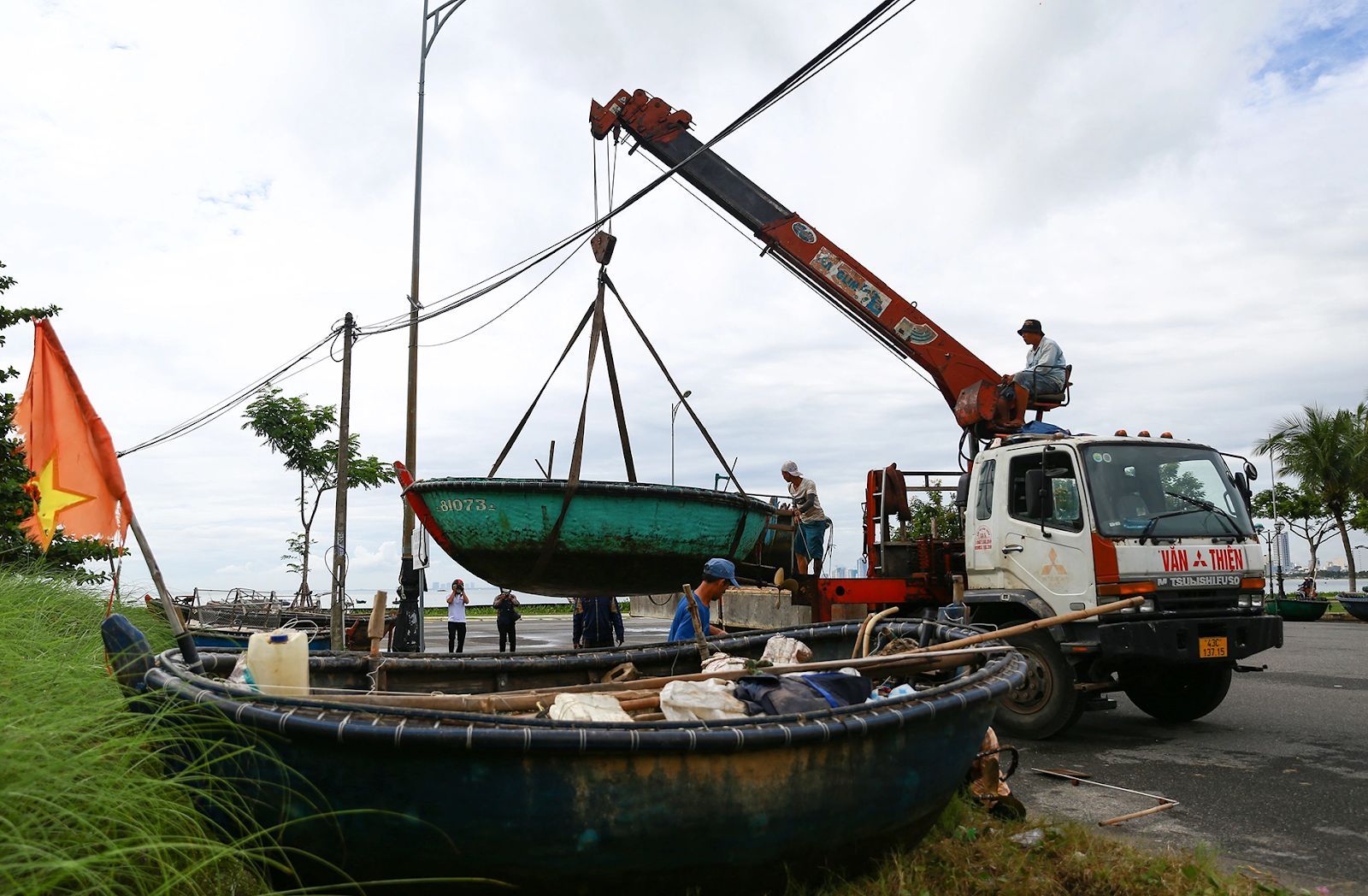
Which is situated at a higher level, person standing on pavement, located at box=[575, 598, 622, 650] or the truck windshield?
the truck windshield

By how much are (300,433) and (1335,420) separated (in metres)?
31.0

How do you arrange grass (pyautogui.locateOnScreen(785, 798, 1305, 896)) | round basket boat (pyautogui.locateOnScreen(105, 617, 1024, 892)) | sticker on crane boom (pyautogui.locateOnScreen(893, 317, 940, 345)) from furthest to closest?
sticker on crane boom (pyautogui.locateOnScreen(893, 317, 940, 345)), grass (pyautogui.locateOnScreen(785, 798, 1305, 896)), round basket boat (pyautogui.locateOnScreen(105, 617, 1024, 892))

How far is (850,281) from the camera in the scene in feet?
36.3

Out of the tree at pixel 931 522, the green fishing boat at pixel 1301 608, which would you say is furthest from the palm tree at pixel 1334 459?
the tree at pixel 931 522

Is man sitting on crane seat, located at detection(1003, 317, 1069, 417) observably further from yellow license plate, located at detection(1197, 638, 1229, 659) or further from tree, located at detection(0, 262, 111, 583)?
tree, located at detection(0, 262, 111, 583)

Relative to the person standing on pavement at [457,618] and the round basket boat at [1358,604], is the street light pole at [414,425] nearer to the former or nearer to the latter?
the person standing on pavement at [457,618]

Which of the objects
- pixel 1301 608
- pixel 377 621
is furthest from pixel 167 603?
pixel 1301 608

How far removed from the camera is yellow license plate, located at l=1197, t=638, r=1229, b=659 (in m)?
6.70

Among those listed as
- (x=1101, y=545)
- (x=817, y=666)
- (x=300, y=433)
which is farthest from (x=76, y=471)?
(x=300, y=433)

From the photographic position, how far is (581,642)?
33.1ft

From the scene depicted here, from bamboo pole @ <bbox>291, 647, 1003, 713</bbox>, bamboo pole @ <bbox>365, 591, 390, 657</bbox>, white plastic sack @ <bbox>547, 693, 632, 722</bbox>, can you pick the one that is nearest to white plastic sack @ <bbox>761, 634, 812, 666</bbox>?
bamboo pole @ <bbox>291, 647, 1003, 713</bbox>

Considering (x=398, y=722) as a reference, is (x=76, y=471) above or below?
above

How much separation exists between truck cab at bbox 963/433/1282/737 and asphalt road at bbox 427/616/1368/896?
466 mm

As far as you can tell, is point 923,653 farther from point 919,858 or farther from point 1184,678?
point 1184,678
